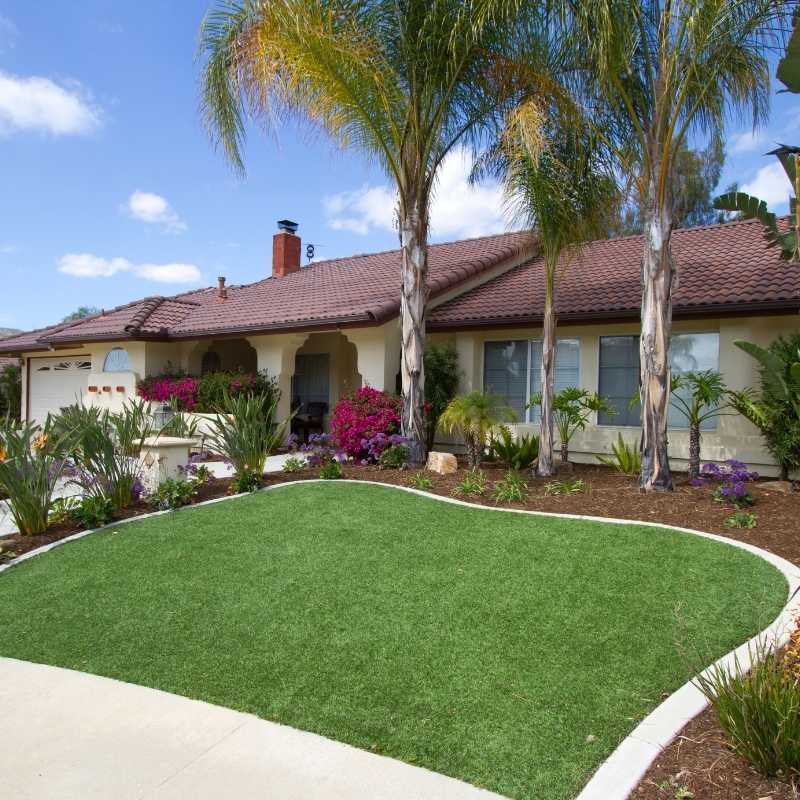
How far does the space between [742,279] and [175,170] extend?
12356 mm

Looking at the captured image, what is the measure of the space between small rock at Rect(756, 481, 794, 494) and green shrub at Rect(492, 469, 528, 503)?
3.41 metres

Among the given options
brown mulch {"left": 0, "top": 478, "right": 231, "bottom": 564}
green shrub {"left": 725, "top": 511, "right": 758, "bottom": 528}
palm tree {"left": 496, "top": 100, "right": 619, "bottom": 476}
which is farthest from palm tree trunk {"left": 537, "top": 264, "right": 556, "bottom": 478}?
brown mulch {"left": 0, "top": 478, "right": 231, "bottom": 564}

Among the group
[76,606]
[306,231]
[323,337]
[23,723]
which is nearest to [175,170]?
[323,337]

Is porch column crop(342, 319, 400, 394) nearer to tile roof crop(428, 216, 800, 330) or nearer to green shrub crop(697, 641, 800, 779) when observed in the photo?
tile roof crop(428, 216, 800, 330)

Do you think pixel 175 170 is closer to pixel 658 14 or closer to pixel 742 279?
pixel 658 14

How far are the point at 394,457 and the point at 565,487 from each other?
9.70ft

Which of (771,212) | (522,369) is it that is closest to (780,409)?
(771,212)

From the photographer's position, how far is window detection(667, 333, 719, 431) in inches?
435

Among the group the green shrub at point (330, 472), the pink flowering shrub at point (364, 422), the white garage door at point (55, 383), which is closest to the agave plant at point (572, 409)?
the pink flowering shrub at point (364, 422)

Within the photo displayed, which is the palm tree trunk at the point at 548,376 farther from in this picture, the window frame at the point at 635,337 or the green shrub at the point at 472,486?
the window frame at the point at 635,337

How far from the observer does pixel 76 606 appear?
5445 millimetres

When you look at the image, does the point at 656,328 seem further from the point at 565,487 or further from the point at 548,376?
the point at 565,487

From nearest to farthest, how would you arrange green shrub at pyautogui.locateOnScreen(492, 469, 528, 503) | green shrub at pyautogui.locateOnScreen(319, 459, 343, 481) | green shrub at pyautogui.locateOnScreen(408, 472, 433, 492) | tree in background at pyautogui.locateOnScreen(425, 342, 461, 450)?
green shrub at pyautogui.locateOnScreen(492, 469, 528, 503) → green shrub at pyautogui.locateOnScreen(408, 472, 433, 492) → green shrub at pyautogui.locateOnScreen(319, 459, 343, 481) → tree in background at pyautogui.locateOnScreen(425, 342, 461, 450)

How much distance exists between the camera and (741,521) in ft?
22.8
